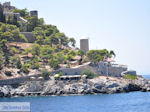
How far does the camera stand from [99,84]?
279 feet

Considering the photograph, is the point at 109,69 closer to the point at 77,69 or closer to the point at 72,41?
the point at 77,69

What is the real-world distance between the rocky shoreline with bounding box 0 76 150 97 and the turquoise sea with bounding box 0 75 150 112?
4094 millimetres

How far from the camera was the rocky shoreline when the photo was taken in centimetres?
8438

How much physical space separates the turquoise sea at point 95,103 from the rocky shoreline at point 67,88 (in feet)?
13.4

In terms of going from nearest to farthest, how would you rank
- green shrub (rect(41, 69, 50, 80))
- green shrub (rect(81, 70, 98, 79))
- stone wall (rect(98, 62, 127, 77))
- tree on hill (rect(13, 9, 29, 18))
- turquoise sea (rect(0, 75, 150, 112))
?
turquoise sea (rect(0, 75, 150, 112)), green shrub (rect(41, 69, 50, 80)), green shrub (rect(81, 70, 98, 79)), stone wall (rect(98, 62, 127, 77)), tree on hill (rect(13, 9, 29, 18))

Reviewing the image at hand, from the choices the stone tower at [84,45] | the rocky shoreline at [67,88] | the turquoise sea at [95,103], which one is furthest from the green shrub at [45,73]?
the stone tower at [84,45]

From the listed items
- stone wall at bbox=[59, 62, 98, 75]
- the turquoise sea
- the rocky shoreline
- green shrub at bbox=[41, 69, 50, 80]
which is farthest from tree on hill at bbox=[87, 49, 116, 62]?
the turquoise sea

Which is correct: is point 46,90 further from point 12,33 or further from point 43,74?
point 12,33

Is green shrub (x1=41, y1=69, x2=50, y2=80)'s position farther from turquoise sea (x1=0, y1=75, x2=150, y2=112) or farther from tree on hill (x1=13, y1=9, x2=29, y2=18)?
tree on hill (x1=13, y1=9, x2=29, y2=18)

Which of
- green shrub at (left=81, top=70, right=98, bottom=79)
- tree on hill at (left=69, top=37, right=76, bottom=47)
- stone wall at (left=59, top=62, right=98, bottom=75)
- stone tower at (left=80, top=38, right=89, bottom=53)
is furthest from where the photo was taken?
tree on hill at (left=69, top=37, right=76, bottom=47)

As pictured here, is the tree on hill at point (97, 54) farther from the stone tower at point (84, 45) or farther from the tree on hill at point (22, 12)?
the tree on hill at point (22, 12)

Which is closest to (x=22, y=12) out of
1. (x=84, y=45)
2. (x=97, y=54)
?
(x=84, y=45)

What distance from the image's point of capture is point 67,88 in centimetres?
8519

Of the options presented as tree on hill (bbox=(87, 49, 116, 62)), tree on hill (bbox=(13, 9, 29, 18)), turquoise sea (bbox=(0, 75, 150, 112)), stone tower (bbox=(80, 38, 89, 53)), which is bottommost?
turquoise sea (bbox=(0, 75, 150, 112))
